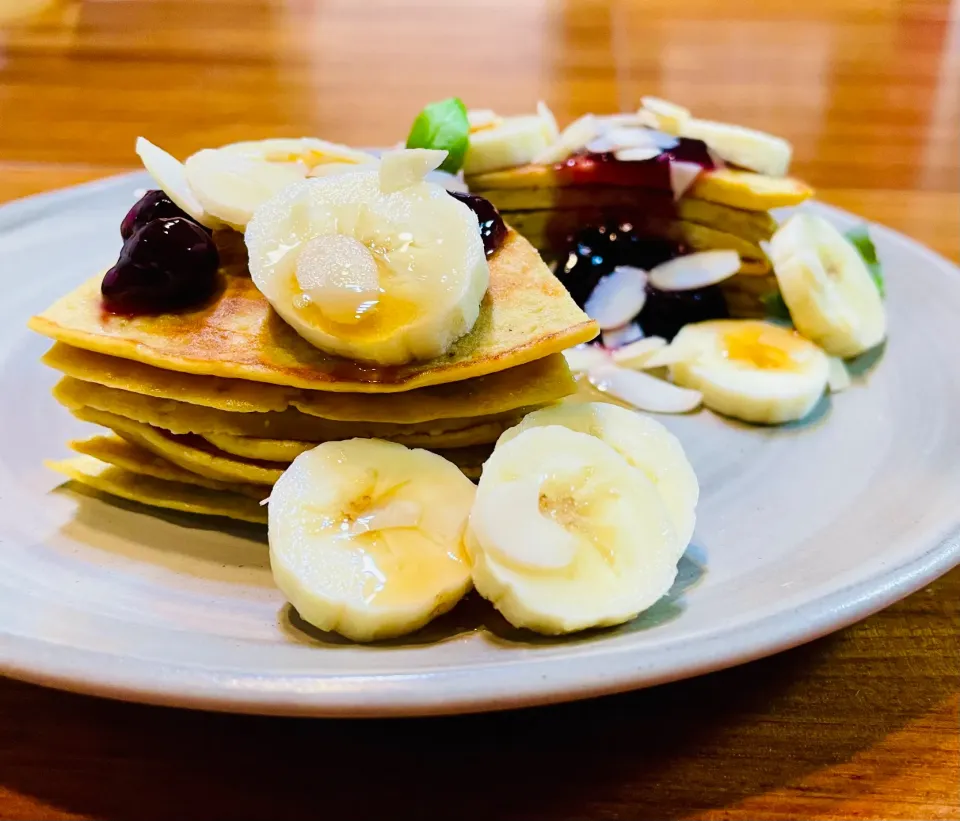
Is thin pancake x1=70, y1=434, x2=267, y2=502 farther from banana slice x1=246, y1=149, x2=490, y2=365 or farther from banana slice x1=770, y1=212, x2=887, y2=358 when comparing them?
banana slice x1=770, y1=212, x2=887, y2=358

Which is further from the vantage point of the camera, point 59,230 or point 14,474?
point 59,230

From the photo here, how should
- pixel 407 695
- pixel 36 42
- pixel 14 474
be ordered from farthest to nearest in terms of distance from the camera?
1. pixel 36 42
2. pixel 14 474
3. pixel 407 695

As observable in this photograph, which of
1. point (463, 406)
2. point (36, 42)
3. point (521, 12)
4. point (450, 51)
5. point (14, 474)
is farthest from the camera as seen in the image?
point (521, 12)

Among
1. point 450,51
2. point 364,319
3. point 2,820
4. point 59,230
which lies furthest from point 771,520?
point 450,51

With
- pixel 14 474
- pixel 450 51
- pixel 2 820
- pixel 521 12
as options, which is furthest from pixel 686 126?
pixel 521 12

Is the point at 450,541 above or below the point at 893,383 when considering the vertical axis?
above

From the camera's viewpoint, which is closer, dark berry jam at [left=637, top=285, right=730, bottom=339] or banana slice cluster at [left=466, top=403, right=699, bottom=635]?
banana slice cluster at [left=466, top=403, right=699, bottom=635]

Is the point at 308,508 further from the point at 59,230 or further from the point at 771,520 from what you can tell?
the point at 59,230

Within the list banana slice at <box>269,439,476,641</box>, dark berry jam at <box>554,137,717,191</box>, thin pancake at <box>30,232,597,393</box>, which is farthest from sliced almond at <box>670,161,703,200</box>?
banana slice at <box>269,439,476,641</box>
